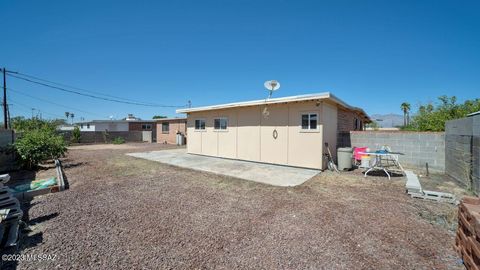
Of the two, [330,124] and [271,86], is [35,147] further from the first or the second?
[330,124]

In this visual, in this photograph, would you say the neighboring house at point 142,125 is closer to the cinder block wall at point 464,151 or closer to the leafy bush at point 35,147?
the leafy bush at point 35,147

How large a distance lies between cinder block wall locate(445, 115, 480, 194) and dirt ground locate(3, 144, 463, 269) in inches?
24.6

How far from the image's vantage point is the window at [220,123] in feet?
35.2

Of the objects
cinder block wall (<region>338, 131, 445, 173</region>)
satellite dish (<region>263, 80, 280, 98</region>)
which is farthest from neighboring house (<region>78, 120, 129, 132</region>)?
cinder block wall (<region>338, 131, 445, 173</region>)

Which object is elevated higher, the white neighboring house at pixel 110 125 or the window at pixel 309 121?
the white neighboring house at pixel 110 125

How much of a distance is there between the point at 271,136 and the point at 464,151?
589 centimetres

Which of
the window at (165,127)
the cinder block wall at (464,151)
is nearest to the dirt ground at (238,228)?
the cinder block wall at (464,151)

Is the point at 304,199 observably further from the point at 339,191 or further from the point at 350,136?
the point at 350,136

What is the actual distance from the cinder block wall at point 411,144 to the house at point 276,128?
1.08m

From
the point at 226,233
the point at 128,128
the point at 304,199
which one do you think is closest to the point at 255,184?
the point at 304,199

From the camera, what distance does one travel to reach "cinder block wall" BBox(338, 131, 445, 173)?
25.8 ft

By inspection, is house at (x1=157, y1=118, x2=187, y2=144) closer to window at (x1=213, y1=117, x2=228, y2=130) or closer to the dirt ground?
window at (x1=213, y1=117, x2=228, y2=130)

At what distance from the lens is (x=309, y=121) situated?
7.98 meters

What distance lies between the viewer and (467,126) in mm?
5715
